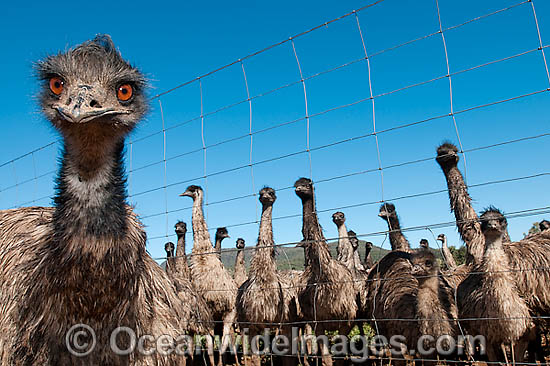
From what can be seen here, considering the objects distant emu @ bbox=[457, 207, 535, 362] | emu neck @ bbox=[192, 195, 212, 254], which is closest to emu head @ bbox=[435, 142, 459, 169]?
distant emu @ bbox=[457, 207, 535, 362]

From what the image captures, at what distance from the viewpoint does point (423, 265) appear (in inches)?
237

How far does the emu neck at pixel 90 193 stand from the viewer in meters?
2.52

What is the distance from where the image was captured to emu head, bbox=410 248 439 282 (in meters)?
5.95

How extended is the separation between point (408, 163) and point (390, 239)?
5241 millimetres

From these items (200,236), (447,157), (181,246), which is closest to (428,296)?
(447,157)

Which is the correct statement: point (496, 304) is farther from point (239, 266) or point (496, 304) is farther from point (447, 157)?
point (239, 266)

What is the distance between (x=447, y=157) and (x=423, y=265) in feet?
6.67

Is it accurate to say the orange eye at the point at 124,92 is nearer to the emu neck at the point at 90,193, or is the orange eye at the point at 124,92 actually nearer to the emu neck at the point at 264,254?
the emu neck at the point at 90,193

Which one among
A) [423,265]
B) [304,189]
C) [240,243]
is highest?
[240,243]

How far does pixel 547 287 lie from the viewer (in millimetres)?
5547

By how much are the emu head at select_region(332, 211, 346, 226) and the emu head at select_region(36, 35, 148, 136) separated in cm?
A: 817

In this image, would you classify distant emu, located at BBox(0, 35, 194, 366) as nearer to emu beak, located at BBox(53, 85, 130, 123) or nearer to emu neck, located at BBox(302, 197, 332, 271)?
emu beak, located at BBox(53, 85, 130, 123)

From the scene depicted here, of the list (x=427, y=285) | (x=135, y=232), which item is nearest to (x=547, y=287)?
(x=427, y=285)

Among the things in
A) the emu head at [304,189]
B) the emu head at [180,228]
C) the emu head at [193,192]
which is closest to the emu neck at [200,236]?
the emu head at [193,192]
